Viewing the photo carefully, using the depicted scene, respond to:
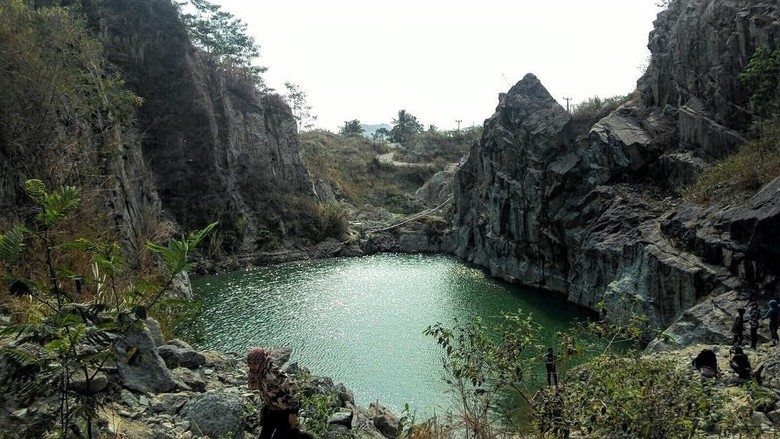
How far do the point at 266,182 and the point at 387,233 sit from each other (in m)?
14.9

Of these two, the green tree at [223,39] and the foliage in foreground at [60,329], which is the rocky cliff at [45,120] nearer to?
the foliage in foreground at [60,329]

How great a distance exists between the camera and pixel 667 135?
28016 mm

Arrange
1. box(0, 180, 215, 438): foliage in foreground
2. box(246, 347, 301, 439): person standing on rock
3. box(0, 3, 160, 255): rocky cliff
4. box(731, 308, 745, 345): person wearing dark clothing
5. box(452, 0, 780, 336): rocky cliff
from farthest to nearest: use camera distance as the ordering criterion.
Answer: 1. box(452, 0, 780, 336): rocky cliff
2. box(731, 308, 745, 345): person wearing dark clothing
3. box(0, 3, 160, 255): rocky cliff
4. box(246, 347, 301, 439): person standing on rock
5. box(0, 180, 215, 438): foliage in foreground

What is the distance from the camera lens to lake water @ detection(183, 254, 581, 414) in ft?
55.5

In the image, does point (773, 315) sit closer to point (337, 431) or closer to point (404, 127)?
point (337, 431)

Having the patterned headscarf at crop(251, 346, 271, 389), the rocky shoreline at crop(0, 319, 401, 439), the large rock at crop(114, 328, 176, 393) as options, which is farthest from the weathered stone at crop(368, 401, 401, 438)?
the patterned headscarf at crop(251, 346, 271, 389)

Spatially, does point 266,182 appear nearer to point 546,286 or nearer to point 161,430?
point 546,286

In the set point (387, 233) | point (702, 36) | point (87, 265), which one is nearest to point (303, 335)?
point (87, 265)

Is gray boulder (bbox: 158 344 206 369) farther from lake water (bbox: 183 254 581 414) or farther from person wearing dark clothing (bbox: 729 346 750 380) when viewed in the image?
person wearing dark clothing (bbox: 729 346 750 380)

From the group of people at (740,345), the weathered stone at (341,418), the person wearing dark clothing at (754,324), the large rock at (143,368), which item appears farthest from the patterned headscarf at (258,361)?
the person wearing dark clothing at (754,324)

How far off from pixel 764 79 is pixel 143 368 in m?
27.6

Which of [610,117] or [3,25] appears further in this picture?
[610,117]

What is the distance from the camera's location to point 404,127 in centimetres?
10888

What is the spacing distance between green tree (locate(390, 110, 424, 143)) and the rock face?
2410 inches
